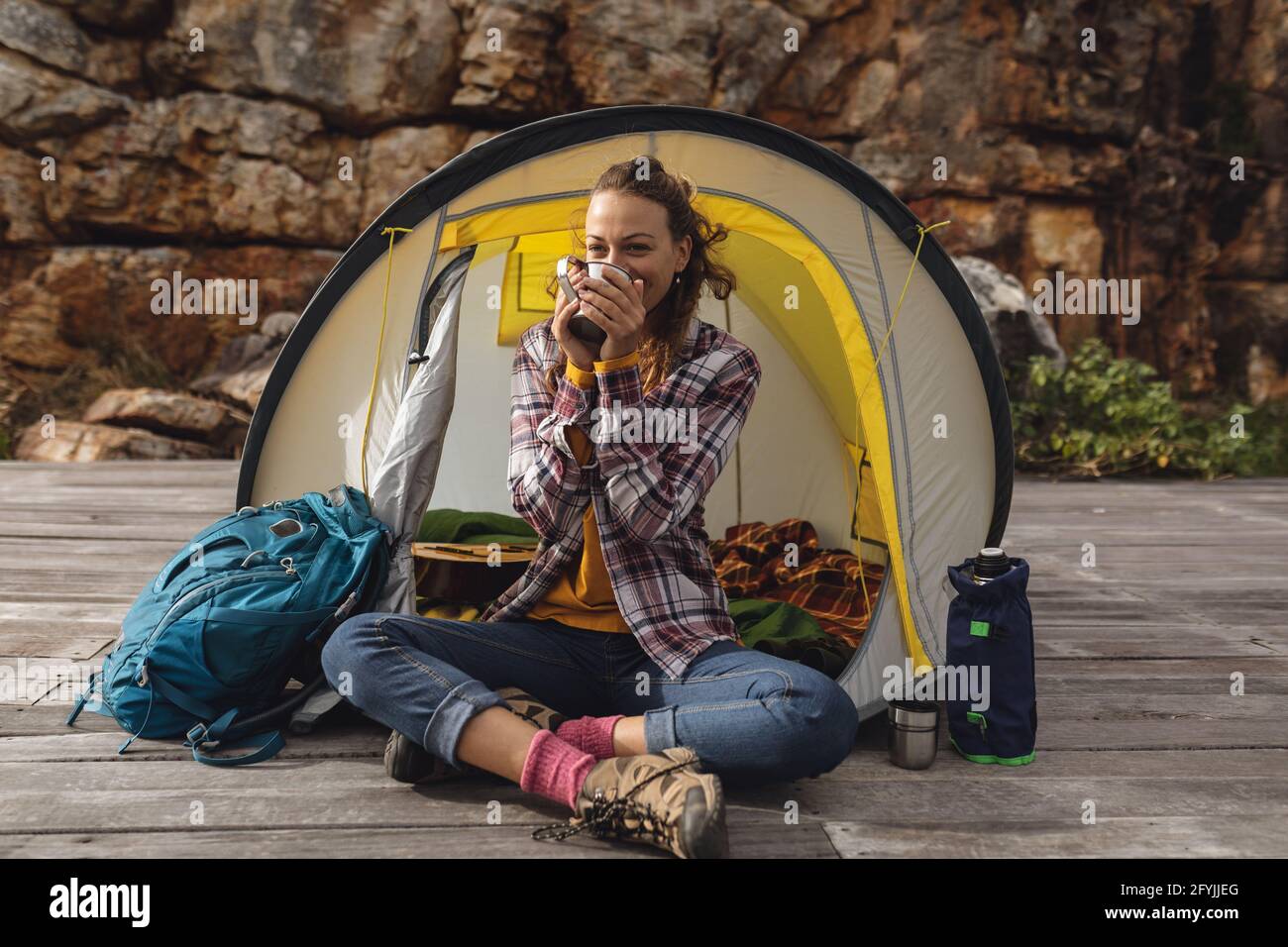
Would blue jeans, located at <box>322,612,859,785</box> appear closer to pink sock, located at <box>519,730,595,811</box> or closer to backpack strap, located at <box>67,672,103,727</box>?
pink sock, located at <box>519,730,595,811</box>

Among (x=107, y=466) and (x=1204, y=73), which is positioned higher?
(x=1204, y=73)

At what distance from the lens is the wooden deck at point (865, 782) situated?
165 cm

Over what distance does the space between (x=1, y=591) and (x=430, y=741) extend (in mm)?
2152

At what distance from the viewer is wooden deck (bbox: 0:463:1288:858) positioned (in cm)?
165

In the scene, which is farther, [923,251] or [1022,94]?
[1022,94]

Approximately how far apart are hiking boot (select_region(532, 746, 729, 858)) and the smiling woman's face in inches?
31.5

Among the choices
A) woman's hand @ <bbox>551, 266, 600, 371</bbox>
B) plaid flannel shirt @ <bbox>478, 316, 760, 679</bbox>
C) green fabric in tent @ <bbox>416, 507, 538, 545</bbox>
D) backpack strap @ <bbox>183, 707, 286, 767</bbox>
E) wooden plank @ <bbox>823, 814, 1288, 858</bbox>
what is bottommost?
wooden plank @ <bbox>823, 814, 1288, 858</bbox>

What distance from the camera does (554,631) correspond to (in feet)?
6.48

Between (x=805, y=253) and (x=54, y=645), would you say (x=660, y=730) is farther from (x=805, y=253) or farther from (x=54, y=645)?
(x=54, y=645)

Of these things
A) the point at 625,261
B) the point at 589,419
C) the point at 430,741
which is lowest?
the point at 430,741

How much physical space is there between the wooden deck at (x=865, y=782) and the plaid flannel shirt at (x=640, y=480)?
0.33 metres

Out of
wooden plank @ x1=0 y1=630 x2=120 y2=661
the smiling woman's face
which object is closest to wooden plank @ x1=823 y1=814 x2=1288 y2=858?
the smiling woman's face
